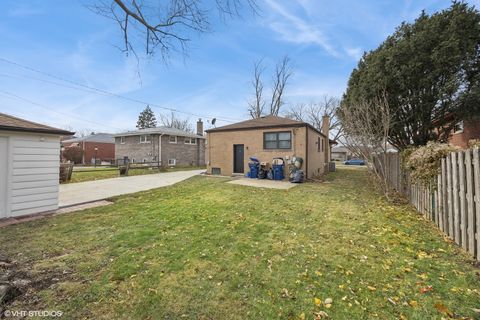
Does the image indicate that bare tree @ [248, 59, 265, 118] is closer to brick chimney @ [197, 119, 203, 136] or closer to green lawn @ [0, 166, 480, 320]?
brick chimney @ [197, 119, 203, 136]

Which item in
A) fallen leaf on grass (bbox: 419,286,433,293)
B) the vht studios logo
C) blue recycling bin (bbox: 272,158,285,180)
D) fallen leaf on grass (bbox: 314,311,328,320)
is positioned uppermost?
blue recycling bin (bbox: 272,158,285,180)

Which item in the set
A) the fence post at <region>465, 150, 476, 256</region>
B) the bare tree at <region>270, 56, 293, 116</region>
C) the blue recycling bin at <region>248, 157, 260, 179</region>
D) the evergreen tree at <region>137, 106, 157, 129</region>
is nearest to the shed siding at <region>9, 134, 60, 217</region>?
the fence post at <region>465, 150, 476, 256</region>

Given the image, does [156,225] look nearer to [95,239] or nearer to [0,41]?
[95,239]

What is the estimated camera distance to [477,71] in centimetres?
923

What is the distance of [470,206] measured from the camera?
11.3 feet

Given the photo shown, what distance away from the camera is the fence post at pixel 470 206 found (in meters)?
3.35

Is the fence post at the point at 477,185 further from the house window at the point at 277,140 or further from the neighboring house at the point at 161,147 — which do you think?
the neighboring house at the point at 161,147

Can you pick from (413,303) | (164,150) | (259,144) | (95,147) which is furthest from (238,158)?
(95,147)

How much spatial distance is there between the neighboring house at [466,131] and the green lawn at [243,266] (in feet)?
26.6

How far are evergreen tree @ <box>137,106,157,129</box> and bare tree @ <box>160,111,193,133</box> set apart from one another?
288 inches

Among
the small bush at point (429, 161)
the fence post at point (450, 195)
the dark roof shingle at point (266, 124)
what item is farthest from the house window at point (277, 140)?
the fence post at point (450, 195)

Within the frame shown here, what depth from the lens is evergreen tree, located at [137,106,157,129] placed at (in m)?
55.5

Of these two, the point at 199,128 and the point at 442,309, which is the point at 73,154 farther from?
the point at 442,309

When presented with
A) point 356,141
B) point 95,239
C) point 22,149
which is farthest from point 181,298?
point 356,141
